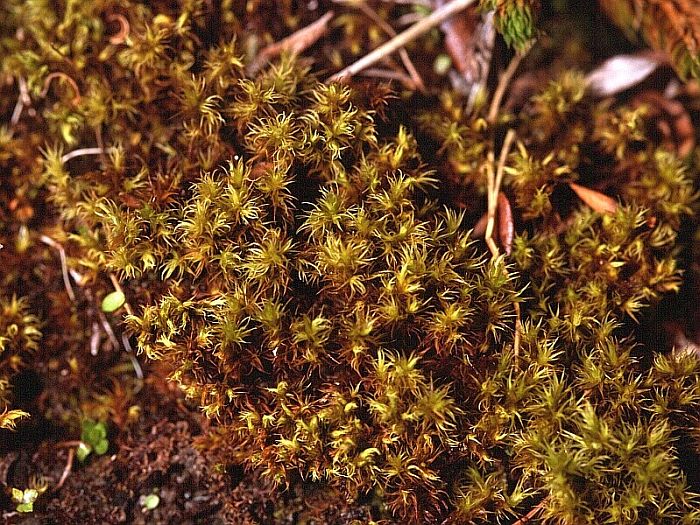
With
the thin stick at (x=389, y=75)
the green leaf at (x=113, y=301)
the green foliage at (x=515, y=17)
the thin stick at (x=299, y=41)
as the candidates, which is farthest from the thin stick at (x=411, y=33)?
the green leaf at (x=113, y=301)

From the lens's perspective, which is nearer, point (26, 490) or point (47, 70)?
point (26, 490)

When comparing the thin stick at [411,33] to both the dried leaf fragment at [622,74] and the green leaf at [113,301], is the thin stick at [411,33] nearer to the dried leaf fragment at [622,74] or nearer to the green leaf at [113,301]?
the dried leaf fragment at [622,74]

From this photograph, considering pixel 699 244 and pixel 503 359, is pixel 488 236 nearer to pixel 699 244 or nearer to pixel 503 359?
pixel 503 359

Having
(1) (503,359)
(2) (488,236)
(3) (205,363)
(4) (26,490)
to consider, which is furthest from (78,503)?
(2) (488,236)

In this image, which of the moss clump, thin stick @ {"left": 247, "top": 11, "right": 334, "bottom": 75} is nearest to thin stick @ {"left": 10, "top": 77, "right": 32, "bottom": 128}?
the moss clump

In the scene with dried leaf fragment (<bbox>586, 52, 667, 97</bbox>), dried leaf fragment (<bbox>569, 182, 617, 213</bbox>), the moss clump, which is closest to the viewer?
the moss clump

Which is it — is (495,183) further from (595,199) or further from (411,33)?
(411,33)

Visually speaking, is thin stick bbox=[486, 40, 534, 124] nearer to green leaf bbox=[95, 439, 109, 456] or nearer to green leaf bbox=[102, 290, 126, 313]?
green leaf bbox=[102, 290, 126, 313]
